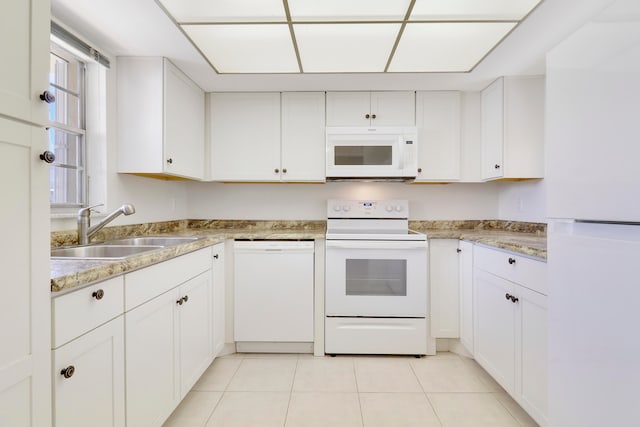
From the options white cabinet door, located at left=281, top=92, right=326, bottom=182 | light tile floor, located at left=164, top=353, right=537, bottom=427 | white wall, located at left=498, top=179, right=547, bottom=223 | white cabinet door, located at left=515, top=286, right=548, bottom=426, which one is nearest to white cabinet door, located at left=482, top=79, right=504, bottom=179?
white wall, located at left=498, top=179, right=547, bottom=223

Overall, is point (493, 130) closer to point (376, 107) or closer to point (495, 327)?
point (376, 107)

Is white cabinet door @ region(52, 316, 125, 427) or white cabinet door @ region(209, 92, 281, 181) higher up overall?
white cabinet door @ region(209, 92, 281, 181)

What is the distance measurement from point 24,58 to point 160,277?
0.95 metres

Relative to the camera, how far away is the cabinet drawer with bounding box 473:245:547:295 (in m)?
1.49

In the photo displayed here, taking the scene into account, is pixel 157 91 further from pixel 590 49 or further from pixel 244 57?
pixel 590 49

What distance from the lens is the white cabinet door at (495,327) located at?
5.67 ft

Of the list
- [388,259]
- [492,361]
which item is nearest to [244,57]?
[388,259]

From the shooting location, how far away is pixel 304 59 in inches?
80.2

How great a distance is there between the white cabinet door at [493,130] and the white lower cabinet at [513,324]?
73 cm

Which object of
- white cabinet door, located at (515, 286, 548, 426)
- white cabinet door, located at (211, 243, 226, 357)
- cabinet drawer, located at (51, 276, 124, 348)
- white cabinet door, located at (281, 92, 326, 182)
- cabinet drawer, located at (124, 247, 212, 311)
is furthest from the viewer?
white cabinet door, located at (281, 92, 326, 182)

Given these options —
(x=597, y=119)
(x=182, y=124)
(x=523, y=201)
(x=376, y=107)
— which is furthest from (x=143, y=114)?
(x=523, y=201)

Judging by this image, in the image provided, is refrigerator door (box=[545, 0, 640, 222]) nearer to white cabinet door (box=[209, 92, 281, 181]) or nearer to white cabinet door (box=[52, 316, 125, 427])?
white cabinet door (box=[52, 316, 125, 427])

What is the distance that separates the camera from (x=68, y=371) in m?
0.93

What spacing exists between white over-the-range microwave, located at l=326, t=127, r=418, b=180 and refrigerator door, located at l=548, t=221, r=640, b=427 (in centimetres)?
154
